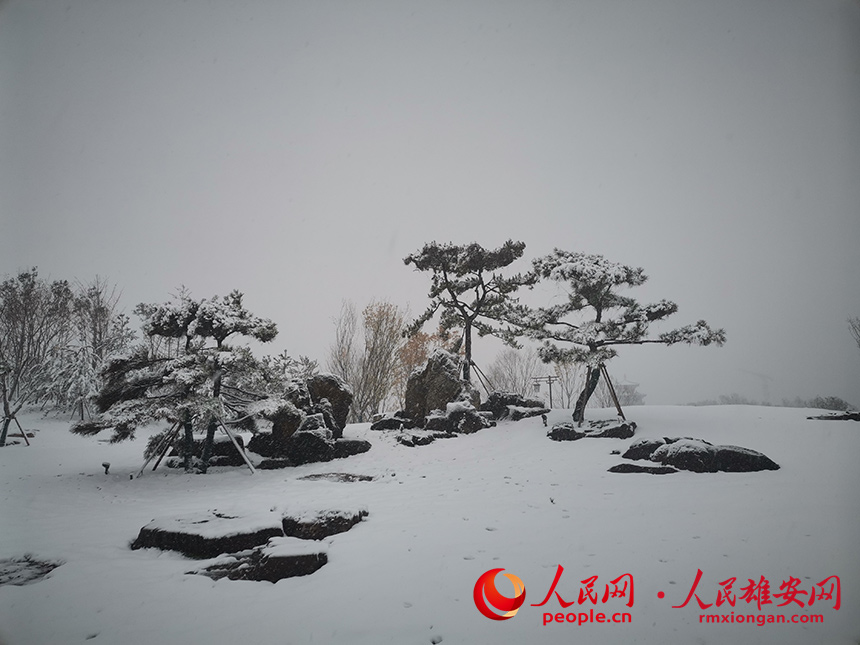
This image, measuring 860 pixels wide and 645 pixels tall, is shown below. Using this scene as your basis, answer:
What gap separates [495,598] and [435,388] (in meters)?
10.8

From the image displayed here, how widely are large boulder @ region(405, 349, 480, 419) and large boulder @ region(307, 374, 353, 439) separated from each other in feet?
10.2

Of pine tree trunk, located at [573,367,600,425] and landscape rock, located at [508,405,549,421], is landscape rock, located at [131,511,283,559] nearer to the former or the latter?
pine tree trunk, located at [573,367,600,425]

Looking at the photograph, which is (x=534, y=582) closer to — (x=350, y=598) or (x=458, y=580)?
(x=458, y=580)

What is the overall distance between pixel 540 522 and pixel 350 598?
8.31 feet

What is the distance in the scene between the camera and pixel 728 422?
1024 cm

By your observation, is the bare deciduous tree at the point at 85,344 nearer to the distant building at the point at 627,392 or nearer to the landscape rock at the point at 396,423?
the landscape rock at the point at 396,423

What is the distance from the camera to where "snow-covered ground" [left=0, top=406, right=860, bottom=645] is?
2.51 meters

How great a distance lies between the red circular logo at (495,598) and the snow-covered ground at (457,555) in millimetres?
63

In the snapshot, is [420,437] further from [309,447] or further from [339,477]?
[339,477]

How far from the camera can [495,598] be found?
9.51ft

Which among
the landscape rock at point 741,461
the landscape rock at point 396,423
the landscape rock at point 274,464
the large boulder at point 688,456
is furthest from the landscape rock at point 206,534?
the landscape rock at point 396,423

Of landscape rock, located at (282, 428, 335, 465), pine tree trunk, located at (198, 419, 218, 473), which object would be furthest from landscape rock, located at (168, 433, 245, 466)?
landscape rock, located at (282, 428, 335, 465)

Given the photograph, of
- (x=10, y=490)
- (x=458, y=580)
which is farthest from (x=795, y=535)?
(x=10, y=490)

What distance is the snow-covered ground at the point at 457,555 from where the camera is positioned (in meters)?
2.51
